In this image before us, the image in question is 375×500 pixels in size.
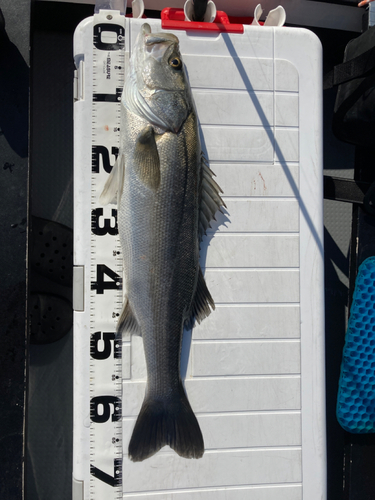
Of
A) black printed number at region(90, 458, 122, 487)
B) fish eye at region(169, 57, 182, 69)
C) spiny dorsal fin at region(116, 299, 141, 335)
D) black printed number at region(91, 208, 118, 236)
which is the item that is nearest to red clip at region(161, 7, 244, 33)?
fish eye at region(169, 57, 182, 69)

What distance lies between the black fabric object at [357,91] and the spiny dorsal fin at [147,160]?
905 millimetres

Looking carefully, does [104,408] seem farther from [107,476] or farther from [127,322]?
[127,322]

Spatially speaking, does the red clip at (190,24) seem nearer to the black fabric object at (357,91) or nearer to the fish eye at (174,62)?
the fish eye at (174,62)

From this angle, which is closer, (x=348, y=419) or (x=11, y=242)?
(x=11, y=242)

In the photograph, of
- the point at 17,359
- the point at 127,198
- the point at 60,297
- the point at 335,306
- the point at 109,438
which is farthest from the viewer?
the point at 335,306

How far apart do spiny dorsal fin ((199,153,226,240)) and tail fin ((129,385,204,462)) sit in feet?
2.10

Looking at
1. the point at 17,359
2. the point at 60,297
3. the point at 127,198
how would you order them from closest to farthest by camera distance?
1. the point at 127,198
2. the point at 17,359
3. the point at 60,297

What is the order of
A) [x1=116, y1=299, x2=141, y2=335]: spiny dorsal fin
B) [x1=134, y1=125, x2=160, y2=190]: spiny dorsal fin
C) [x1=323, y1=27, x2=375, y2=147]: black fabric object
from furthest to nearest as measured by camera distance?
[x1=323, y1=27, x2=375, y2=147]: black fabric object, [x1=116, y1=299, x2=141, y2=335]: spiny dorsal fin, [x1=134, y1=125, x2=160, y2=190]: spiny dorsal fin

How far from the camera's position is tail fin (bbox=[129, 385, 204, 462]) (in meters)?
1.33

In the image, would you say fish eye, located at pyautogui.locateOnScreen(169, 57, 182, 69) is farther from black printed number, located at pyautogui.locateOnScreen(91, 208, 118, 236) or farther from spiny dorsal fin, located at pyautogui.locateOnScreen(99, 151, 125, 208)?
black printed number, located at pyautogui.locateOnScreen(91, 208, 118, 236)

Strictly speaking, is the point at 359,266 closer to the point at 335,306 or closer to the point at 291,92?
the point at 335,306

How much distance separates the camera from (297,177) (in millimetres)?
1497

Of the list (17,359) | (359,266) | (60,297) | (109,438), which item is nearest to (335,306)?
(359,266)

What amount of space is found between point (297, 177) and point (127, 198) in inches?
28.8
